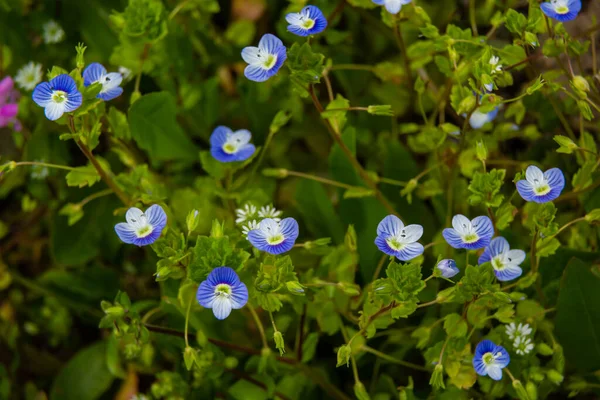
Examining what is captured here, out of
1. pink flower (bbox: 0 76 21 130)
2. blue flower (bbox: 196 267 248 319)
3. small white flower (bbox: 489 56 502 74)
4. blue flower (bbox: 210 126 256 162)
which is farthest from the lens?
pink flower (bbox: 0 76 21 130)

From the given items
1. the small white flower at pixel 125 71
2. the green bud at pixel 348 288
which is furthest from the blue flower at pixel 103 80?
the green bud at pixel 348 288

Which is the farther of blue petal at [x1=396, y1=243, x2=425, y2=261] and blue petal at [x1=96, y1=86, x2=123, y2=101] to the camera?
blue petal at [x1=96, y1=86, x2=123, y2=101]

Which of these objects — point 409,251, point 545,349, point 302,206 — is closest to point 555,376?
point 545,349

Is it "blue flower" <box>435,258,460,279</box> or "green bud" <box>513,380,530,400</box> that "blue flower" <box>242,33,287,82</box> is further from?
"green bud" <box>513,380,530,400</box>

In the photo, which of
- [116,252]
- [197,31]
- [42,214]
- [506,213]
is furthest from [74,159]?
[506,213]

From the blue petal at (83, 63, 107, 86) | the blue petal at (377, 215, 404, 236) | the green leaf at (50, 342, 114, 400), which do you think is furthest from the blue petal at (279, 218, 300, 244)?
the green leaf at (50, 342, 114, 400)

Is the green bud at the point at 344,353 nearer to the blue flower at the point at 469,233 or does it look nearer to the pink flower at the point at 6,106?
the blue flower at the point at 469,233

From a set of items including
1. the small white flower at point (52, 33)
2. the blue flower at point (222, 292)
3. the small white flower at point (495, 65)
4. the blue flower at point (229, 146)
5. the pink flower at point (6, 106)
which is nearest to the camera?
the blue flower at point (222, 292)

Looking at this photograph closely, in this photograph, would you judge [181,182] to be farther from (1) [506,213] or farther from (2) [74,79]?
(1) [506,213]
